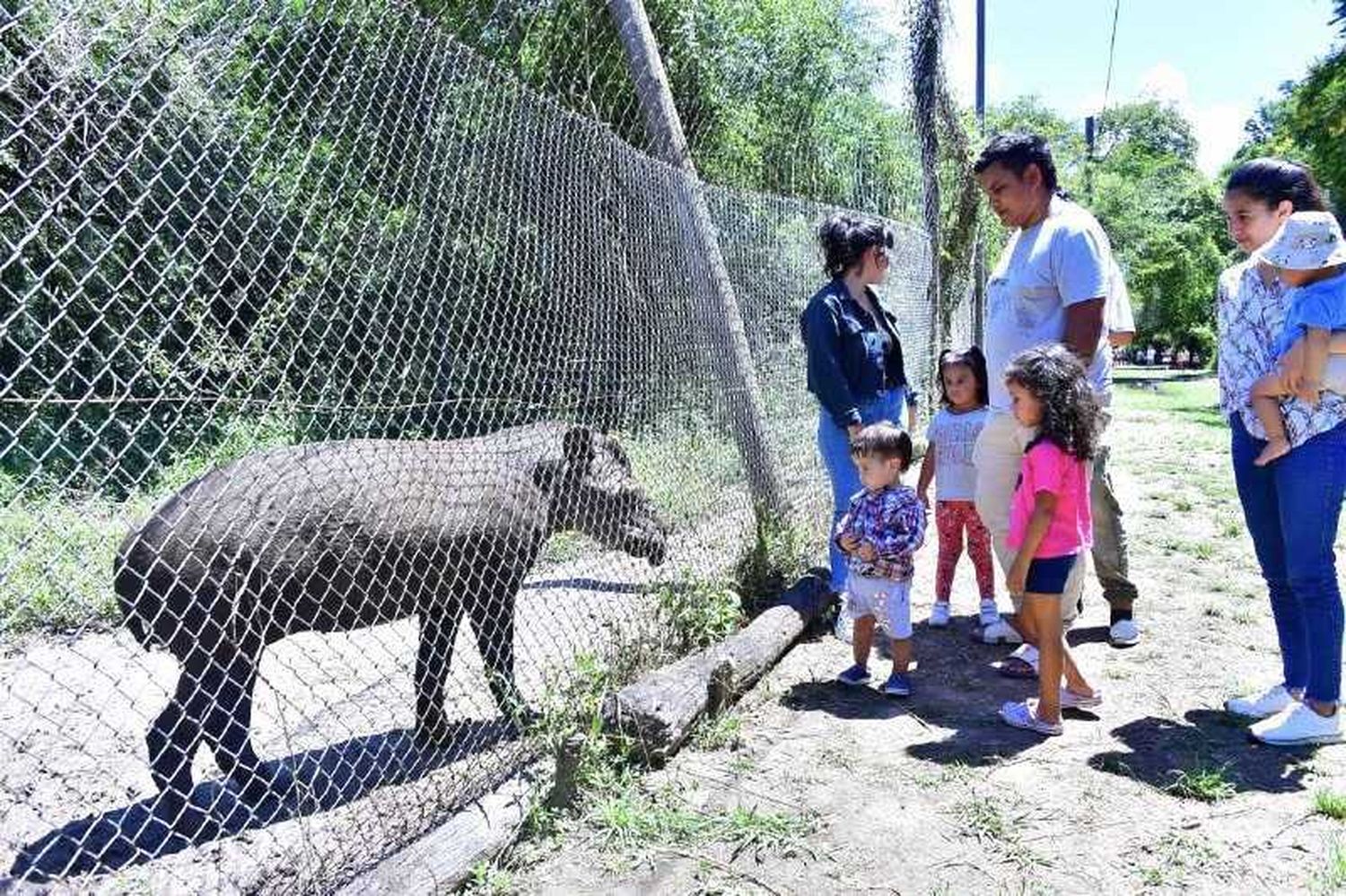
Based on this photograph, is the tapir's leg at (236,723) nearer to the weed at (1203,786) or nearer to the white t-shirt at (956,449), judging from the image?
the weed at (1203,786)

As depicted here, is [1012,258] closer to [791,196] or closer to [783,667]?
[783,667]

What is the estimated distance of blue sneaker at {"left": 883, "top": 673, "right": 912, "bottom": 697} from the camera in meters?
4.36

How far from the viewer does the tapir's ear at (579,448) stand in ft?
13.9

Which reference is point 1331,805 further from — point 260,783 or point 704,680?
point 260,783

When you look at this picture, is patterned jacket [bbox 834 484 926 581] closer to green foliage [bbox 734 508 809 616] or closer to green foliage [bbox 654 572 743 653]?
green foliage [bbox 654 572 743 653]

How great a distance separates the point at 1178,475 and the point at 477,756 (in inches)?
335

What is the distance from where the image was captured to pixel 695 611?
4594 millimetres

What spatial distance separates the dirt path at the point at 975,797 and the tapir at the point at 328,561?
0.75m

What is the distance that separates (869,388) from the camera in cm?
502

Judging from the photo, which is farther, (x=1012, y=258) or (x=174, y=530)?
(x=1012, y=258)

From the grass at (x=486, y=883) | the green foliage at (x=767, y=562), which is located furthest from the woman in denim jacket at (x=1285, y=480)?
the grass at (x=486, y=883)

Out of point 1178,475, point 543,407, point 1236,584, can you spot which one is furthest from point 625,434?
point 1178,475

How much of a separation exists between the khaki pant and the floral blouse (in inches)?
29.1

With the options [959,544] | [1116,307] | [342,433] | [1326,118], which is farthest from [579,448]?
[1326,118]
